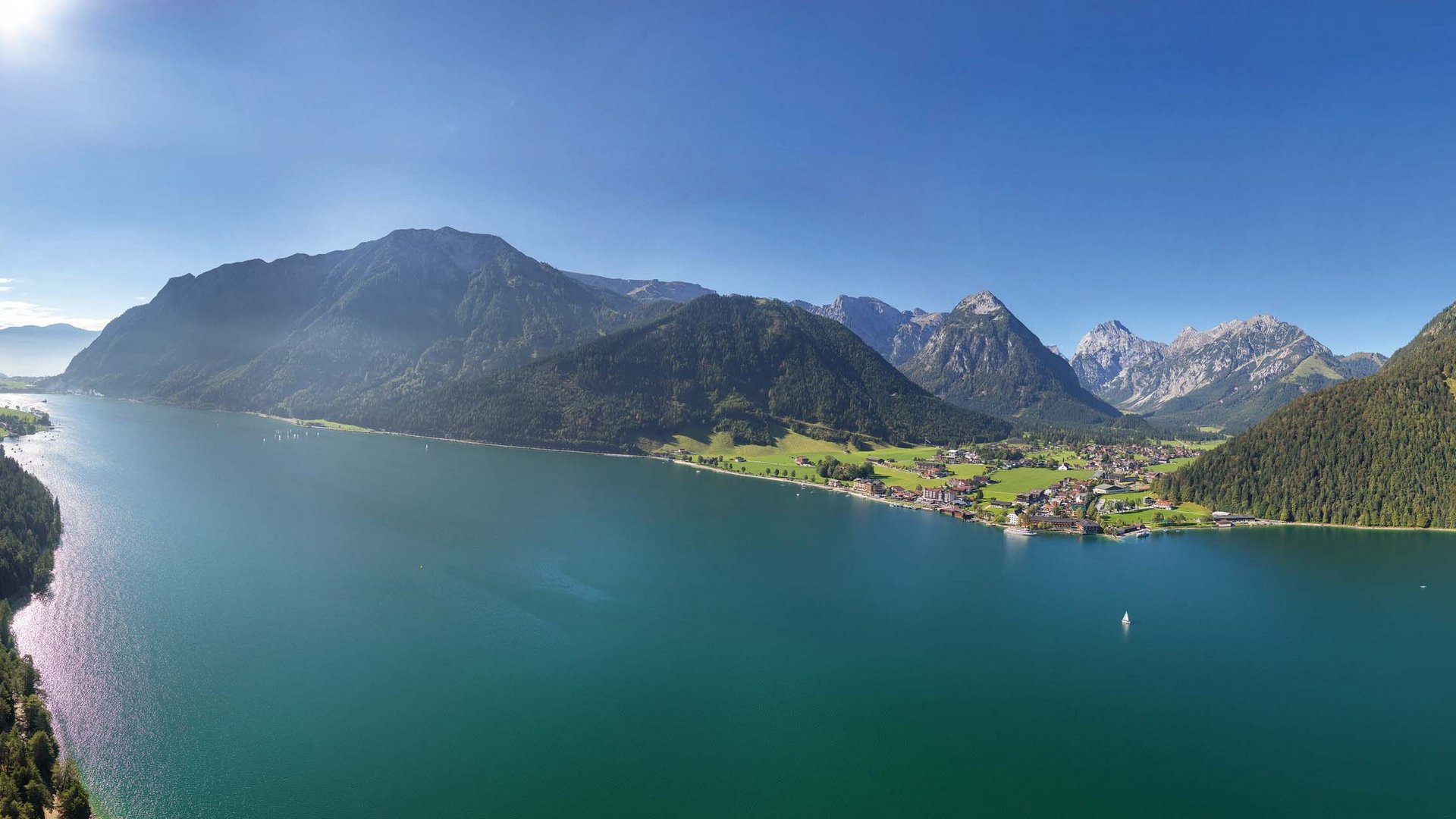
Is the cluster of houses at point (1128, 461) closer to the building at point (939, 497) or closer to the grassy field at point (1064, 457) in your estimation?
the grassy field at point (1064, 457)

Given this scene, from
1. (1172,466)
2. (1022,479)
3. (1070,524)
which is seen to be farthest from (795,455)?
(1172,466)

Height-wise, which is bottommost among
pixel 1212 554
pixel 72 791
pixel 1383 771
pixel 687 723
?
pixel 72 791

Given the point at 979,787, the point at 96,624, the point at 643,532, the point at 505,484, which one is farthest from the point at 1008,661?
the point at 505,484

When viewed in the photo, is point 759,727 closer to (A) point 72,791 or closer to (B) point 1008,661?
(B) point 1008,661

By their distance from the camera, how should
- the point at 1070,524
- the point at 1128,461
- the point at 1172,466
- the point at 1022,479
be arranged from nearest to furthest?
the point at 1070,524 → the point at 1022,479 → the point at 1172,466 → the point at 1128,461

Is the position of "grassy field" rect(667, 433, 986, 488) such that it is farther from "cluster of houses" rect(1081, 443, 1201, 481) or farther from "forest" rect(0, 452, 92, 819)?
"forest" rect(0, 452, 92, 819)

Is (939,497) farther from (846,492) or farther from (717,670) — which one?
(717,670)

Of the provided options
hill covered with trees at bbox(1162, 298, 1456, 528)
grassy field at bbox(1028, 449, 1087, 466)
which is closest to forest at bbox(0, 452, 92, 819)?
hill covered with trees at bbox(1162, 298, 1456, 528)
